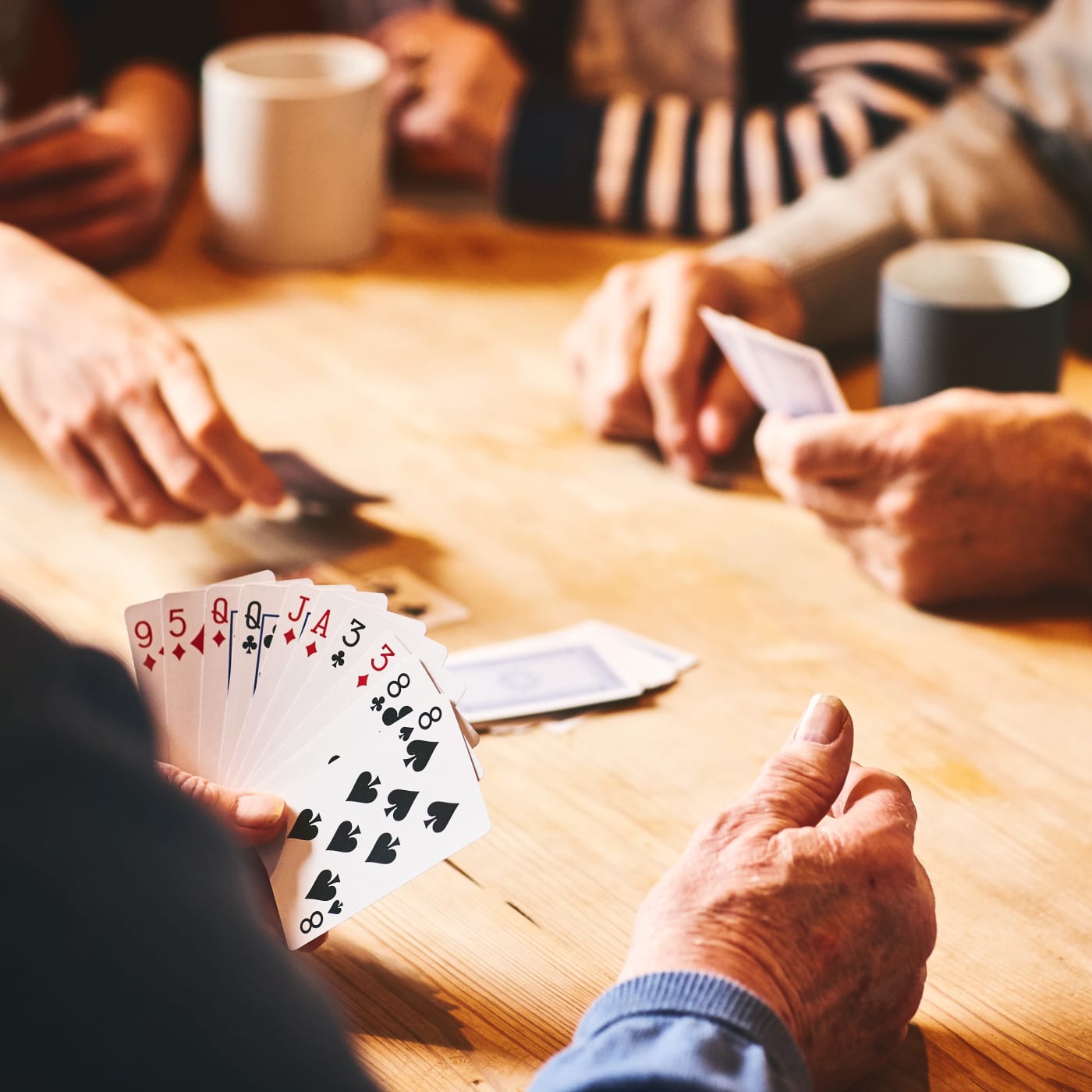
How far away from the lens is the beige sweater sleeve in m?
1.56

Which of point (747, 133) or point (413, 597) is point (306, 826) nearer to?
point (413, 597)

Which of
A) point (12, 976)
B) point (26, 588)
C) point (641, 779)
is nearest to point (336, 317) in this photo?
point (26, 588)

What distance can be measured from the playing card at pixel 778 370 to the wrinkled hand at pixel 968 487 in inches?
1.7

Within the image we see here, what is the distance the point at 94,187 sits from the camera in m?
1.74

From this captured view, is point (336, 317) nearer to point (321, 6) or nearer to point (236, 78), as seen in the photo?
point (236, 78)

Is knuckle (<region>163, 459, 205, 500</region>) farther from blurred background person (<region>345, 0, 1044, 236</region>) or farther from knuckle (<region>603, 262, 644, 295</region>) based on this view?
blurred background person (<region>345, 0, 1044, 236</region>)

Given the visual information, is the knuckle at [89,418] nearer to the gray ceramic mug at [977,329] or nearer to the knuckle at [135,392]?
the knuckle at [135,392]

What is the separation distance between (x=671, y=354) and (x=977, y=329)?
0.97 feet

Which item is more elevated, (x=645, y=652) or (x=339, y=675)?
(x=339, y=675)

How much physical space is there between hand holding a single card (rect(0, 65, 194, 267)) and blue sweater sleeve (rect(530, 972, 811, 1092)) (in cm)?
136

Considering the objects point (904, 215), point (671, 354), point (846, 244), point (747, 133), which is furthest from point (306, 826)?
point (747, 133)

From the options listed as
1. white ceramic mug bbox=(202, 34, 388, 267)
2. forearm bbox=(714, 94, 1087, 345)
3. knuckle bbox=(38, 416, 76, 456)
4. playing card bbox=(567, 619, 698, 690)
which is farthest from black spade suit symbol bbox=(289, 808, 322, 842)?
white ceramic mug bbox=(202, 34, 388, 267)

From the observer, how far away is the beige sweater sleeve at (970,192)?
1.56 m

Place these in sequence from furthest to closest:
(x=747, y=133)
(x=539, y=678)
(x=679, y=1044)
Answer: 1. (x=747, y=133)
2. (x=539, y=678)
3. (x=679, y=1044)
